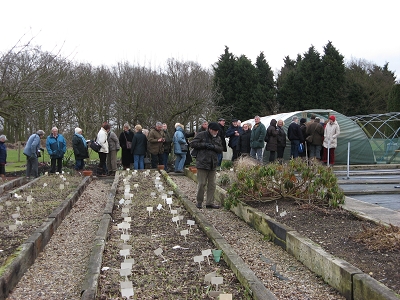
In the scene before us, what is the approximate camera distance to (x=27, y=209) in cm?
836

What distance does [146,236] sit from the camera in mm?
6281

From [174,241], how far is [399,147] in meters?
14.9

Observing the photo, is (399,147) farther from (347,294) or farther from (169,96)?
(347,294)

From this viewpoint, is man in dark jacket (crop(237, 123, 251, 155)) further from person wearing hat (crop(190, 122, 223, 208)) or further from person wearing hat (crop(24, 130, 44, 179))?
person wearing hat (crop(24, 130, 44, 179))

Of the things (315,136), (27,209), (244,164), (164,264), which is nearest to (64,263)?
(164,264)

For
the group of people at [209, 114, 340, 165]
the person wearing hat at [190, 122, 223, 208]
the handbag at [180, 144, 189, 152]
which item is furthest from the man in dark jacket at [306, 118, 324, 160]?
the person wearing hat at [190, 122, 223, 208]

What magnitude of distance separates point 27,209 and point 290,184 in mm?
4852

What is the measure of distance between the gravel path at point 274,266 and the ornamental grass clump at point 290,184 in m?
0.63

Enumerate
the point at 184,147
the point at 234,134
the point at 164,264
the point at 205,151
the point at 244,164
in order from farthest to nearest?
the point at 234,134
the point at 184,147
the point at 244,164
the point at 205,151
the point at 164,264

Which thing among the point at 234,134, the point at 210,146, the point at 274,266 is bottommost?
the point at 274,266

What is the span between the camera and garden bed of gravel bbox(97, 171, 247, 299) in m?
4.17

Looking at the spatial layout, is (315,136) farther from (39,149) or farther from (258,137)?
(39,149)

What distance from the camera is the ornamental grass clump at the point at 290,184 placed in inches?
285

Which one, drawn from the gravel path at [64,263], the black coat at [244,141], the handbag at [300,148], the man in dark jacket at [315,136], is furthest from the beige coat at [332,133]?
the gravel path at [64,263]
